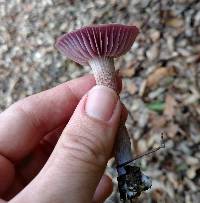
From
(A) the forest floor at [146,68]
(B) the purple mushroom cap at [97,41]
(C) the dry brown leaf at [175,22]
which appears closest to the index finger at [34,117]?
(B) the purple mushroom cap at [97,41]

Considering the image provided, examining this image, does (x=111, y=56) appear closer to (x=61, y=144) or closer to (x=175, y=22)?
(x=61, y=144)

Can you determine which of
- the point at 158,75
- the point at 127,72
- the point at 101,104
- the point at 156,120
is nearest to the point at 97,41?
the point at 101,104

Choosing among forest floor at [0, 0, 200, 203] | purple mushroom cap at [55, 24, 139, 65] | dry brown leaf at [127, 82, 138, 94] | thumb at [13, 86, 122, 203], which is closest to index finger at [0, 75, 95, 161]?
purple mushroom cap at [55, 24, 139, 65]

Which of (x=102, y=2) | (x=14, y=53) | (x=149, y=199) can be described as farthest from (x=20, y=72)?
(x=149, y=199)

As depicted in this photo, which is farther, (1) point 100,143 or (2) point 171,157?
(2) point 171,157

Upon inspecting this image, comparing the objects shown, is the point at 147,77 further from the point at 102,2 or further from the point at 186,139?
the point at 102,2

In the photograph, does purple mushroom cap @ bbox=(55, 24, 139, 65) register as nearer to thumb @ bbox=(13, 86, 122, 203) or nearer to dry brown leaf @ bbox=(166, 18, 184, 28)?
thumb @ bbox=(13, 86, 122, 203)
